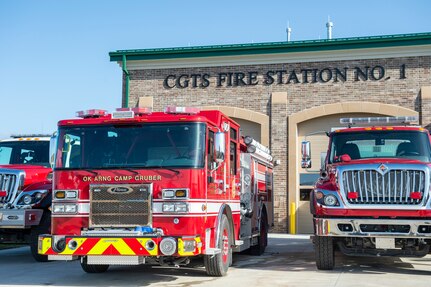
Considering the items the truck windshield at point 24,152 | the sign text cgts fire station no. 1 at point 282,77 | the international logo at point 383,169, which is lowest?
the international logo at point 383,169

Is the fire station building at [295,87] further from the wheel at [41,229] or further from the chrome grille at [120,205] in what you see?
the chrome grille at [120,205]

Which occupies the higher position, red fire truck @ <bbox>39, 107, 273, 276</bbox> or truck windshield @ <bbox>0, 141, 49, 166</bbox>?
truck windshield @ <bbox>0, 141, 49, 166</bbox>

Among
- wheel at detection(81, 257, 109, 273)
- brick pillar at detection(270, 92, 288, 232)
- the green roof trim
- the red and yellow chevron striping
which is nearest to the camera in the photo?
the red and yellow chevron striping

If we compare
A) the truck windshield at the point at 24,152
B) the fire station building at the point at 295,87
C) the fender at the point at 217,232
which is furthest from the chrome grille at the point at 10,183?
the fire station building at the point at 295,87

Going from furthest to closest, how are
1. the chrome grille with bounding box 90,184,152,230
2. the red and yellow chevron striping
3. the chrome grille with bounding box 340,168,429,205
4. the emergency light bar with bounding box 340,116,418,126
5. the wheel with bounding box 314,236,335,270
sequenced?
the emergency light bar with bounding box 340,116,418,126
the wheel with bounding box 314,236,335,270
the chrome grille with bounding box 340,168,429,205
the chrome grille with bounding box 90,184,152,230
the red and yellow chevron striping

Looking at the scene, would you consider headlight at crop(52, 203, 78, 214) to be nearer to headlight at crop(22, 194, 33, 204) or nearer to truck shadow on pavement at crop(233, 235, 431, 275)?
headlight at crop(22, 194, 33, 204)

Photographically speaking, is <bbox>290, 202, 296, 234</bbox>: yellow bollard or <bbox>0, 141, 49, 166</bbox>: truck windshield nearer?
<bbox>0, 141, 49, 166</bbox>: truck windshield

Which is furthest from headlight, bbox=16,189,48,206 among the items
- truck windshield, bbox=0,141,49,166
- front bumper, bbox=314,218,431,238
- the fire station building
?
the fire station building

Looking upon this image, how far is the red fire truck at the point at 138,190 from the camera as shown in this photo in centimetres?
828

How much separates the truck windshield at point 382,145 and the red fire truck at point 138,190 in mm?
2777

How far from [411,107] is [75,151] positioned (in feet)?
45.1

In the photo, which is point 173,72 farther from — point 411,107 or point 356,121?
point 356,121

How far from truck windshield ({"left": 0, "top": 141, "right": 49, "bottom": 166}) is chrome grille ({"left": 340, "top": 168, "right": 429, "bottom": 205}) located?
6.88 meters

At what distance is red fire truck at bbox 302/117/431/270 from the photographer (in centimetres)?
919
